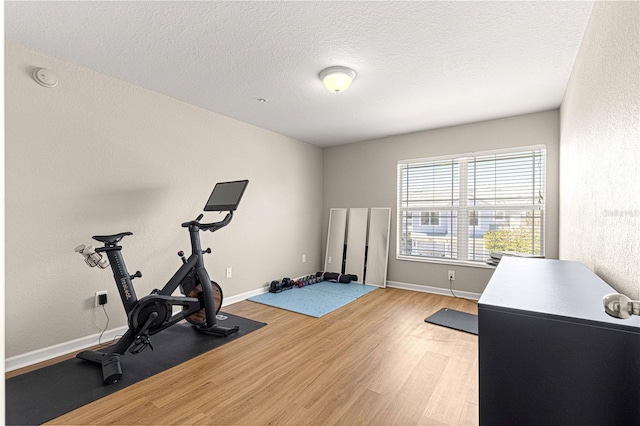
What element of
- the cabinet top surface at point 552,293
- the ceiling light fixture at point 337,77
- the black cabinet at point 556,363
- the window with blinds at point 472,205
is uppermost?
the ceiling light fixture at point 337,77

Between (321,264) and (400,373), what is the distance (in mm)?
3462

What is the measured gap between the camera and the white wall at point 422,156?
11.9 ft

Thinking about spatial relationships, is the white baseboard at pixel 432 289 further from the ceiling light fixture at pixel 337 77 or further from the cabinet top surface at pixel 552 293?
the ceiling light fixture at pixel 337 77

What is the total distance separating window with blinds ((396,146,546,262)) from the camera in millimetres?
3822

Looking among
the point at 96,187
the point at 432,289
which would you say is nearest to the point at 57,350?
the point at 96,187

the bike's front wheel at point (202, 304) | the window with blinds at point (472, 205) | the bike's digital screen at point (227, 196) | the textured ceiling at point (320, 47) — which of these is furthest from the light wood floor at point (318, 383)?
the textured ceiling at point (320, 47)

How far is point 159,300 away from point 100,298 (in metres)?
0.76

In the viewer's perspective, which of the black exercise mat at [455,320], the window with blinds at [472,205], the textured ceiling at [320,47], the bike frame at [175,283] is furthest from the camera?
the window with blinds at [472,205]

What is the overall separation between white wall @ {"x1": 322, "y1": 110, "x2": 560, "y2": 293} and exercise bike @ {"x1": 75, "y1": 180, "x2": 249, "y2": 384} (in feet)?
8.80

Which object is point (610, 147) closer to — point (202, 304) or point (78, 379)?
point (202, 304)

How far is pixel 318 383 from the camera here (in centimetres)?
207

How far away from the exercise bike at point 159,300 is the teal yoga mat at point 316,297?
92 cm

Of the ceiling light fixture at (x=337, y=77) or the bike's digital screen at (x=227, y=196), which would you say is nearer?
the ceiling light fixture at (x=337, y=77)

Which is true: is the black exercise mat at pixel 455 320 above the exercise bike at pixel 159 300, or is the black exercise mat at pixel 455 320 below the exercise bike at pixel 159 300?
below
